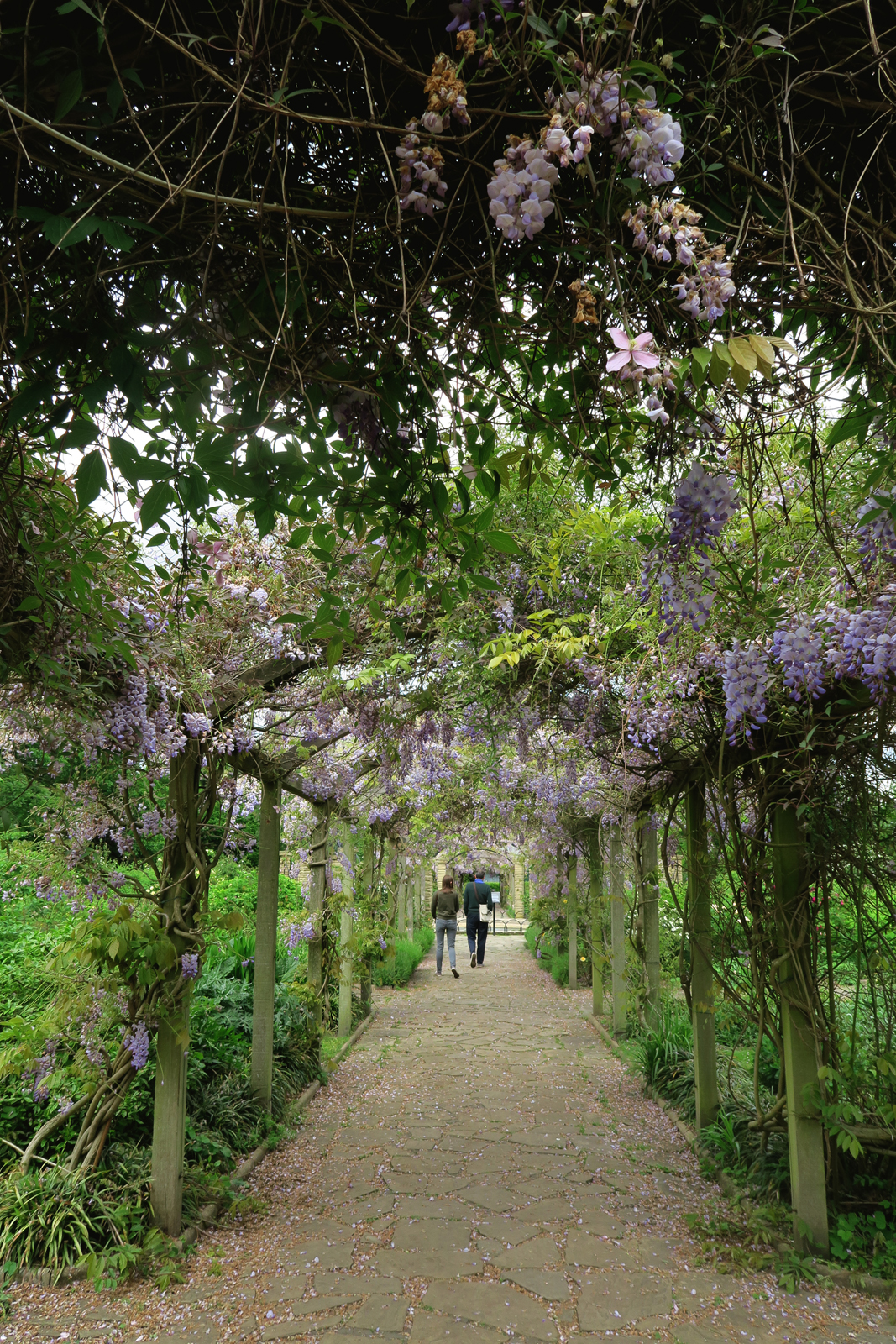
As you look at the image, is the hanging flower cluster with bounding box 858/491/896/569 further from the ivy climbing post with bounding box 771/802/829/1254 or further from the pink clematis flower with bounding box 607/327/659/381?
the ivy climbing post with bounding box 771/802/829/1254

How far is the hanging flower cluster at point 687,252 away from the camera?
1.05m

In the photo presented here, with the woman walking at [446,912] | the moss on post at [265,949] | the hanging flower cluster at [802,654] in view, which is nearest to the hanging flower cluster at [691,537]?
the hanging flower cluster at [802,654]

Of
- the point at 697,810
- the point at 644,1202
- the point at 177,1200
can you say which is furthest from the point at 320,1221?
the point at 697,810

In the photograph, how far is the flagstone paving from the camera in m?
2.72

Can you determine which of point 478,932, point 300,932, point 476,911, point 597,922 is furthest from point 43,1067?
point 478,932

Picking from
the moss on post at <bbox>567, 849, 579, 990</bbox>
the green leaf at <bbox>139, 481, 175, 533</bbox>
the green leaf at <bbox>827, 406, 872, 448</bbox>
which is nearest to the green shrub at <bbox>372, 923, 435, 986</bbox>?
the moss on post at <bbox>567, 849, 579, 990</bbox>

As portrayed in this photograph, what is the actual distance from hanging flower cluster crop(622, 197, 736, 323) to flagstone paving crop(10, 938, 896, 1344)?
301 centimetres

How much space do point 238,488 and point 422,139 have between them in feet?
1.97

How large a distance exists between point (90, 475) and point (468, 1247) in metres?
3.35

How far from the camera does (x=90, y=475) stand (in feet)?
4.47

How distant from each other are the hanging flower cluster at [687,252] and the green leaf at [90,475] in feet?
2.88

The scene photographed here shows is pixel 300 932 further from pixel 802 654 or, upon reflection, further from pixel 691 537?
pixel 691 537

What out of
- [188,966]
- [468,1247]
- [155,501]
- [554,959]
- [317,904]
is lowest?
[554,959]

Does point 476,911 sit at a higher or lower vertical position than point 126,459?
lower
